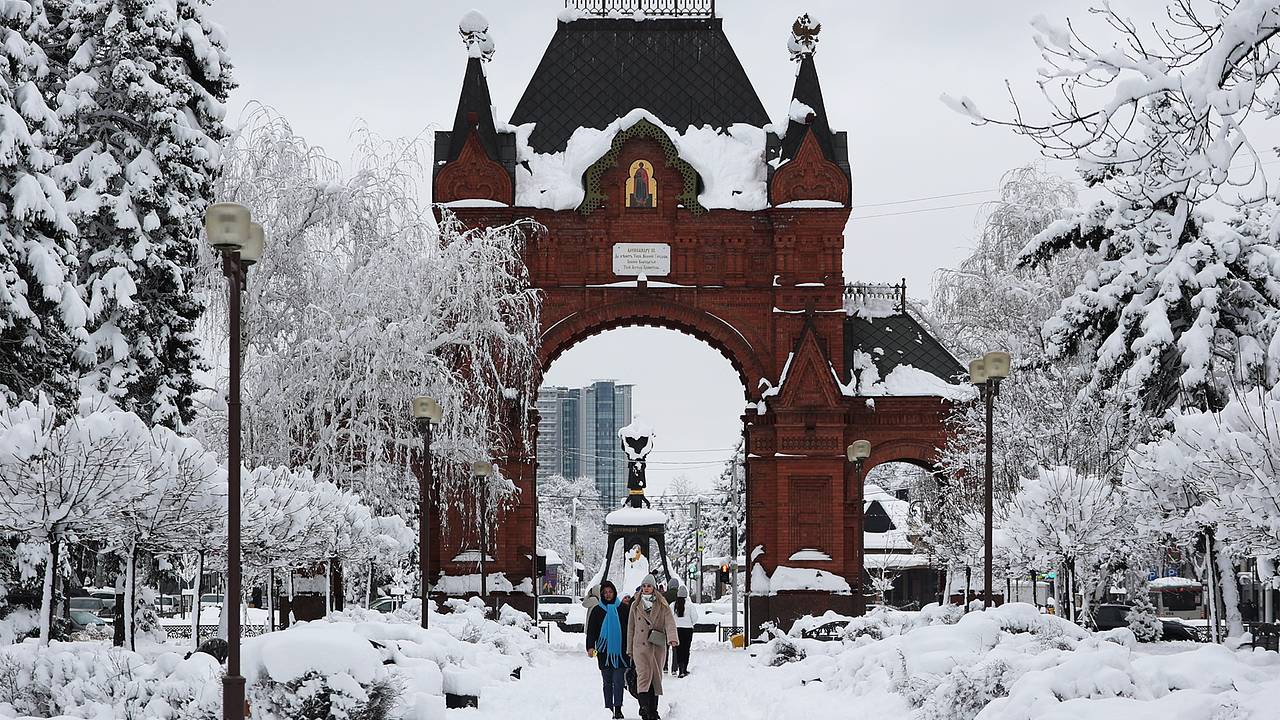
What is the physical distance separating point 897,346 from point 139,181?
2528 cm

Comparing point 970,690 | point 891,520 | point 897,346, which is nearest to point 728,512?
point 891,520

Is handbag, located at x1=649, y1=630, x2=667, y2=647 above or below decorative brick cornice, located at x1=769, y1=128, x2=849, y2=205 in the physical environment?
below

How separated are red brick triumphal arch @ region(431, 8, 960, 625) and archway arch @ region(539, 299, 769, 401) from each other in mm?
41

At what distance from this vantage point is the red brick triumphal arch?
42250mm

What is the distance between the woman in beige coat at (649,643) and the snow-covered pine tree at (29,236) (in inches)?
344

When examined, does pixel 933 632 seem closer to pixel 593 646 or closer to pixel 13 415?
pixel 593 646

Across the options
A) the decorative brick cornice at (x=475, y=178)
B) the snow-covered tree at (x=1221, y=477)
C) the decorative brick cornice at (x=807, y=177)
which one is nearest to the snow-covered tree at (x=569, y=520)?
the decorative brick cornice at (x=475, y=178)

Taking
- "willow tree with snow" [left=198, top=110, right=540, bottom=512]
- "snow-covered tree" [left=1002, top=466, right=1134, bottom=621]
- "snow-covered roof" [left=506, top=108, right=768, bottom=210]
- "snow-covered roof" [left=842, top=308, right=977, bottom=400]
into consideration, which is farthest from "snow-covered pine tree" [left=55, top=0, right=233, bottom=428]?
"snow-covered roof" [left=842, top=308, right=977, bottom=400]

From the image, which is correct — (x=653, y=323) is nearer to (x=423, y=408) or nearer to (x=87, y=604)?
(x=423, y=408)

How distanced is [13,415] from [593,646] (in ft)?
23.8

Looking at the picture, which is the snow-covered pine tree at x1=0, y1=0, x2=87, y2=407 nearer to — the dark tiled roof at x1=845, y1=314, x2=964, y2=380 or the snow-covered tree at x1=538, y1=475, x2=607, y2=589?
the dark tiled roof at x1=845, y1=314, x2=964, y2=380

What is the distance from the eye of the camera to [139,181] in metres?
25.7

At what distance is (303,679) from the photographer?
515 inches

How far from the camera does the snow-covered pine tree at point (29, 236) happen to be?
2092 centimetres
